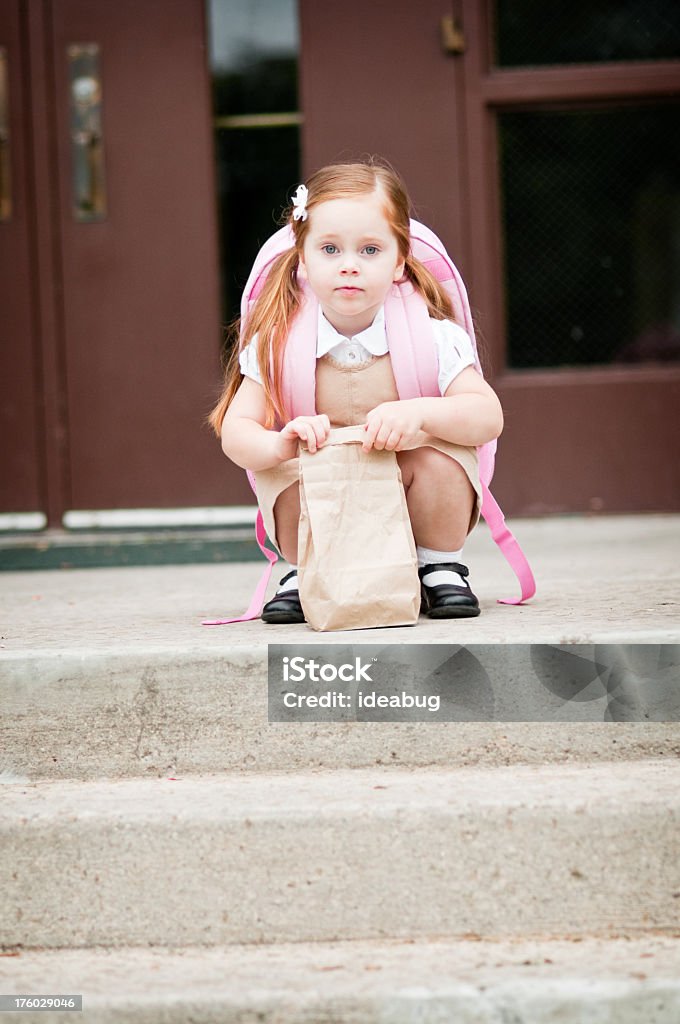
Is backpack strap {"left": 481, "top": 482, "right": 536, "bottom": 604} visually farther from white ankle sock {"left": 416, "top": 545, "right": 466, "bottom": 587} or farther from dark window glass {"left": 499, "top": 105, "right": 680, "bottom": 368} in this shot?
dark window glass {"left": 499, "top": 105, "right": 680, "bottom": 368}

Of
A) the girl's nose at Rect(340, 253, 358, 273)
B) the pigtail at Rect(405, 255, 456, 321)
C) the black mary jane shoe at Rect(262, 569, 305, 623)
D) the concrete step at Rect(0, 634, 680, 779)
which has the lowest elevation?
the concrete step at Rect(0, 634, 680, 779)

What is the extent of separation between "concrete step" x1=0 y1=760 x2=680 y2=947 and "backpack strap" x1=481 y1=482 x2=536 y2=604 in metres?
0.63

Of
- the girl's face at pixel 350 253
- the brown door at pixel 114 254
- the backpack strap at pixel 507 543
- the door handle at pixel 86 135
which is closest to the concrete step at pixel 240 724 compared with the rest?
the backpack strap at pixel 507 543

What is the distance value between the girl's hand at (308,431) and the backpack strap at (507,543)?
1.25ft

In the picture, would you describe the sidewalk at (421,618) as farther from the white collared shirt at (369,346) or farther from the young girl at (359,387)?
the white collared shirt at (369,346)

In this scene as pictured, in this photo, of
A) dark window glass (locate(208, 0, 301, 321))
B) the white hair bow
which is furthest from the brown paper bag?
→ dark window glass (locate(208, 0, 301, 321))

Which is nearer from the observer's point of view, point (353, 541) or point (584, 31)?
point (353, 541)

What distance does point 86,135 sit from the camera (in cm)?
391

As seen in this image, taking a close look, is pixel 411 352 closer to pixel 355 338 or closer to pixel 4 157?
pixel 355 338

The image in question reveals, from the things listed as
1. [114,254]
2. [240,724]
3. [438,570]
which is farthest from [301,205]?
[114,254]

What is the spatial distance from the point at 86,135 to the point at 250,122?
1.77ft

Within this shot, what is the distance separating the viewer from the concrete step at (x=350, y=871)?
1.67m

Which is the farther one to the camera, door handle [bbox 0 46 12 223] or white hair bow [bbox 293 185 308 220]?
door handle [bbox 0 46 12 223]

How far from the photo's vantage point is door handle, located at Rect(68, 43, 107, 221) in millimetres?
3896
